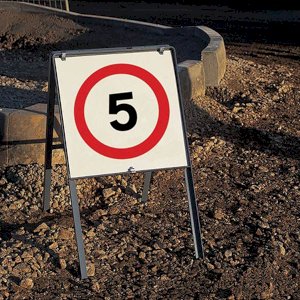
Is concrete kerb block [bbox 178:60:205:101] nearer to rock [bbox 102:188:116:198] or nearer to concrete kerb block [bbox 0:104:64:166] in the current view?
concrete kerb block [bbox 0:104:64:166]

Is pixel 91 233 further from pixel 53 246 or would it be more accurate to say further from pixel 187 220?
pixel 187 220

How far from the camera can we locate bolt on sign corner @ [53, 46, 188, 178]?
5.95 meters

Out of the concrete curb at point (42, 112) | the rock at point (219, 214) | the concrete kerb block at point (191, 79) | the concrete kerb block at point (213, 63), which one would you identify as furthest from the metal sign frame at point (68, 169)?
the concrete kerb block at point (213, 63)

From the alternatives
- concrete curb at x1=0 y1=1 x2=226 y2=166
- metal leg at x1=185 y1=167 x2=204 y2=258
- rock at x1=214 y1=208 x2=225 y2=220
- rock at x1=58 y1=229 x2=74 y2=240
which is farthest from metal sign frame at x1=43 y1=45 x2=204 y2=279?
concrete curb at x1=0 y1=1 x2=226 y2=166

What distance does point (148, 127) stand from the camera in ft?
20.0

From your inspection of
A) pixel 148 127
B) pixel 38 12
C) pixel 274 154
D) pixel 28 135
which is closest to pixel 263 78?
pixel 274 154

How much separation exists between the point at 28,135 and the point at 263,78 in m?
4.40

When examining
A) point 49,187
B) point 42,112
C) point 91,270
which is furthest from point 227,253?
point 42,112

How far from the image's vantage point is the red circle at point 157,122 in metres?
5.98

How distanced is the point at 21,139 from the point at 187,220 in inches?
62.2

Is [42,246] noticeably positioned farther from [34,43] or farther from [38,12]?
[38,12]

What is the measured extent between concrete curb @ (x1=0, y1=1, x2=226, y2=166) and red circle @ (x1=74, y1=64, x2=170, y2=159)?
4.42ft

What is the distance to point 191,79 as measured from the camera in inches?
372

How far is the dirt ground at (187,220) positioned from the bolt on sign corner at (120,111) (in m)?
0.60
